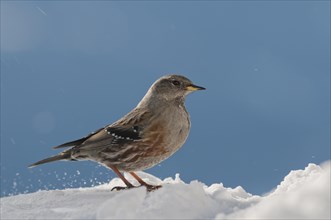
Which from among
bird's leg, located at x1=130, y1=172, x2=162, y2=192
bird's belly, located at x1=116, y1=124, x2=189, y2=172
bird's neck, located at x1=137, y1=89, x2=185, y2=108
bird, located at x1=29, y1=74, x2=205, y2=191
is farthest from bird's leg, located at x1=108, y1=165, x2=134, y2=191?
bird's neck, located at x1=137, y1=89, x2=185, y2=108

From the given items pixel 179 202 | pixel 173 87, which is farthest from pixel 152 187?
pixel 179 202

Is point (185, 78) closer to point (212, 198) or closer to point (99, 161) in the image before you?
point (99, 161)

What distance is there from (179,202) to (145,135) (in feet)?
8.33

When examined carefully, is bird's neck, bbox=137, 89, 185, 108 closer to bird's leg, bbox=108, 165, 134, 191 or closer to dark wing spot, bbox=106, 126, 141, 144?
dark wing spot, bbox=106, 126, 141, 144

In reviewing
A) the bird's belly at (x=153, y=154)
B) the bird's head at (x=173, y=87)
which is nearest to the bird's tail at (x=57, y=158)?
the bird's belly at (x=153, y=154)

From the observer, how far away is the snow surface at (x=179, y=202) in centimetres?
566

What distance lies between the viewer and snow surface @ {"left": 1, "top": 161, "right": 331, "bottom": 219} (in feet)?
18.6

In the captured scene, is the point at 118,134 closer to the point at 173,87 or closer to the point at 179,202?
the point at 173,87

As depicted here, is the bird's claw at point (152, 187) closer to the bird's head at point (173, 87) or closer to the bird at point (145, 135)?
the bird at point (145, 135)

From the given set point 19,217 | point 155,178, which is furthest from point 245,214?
point 155,178

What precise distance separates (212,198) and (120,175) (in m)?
2.27

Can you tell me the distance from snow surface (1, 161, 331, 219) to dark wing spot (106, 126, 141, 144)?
2.95ft

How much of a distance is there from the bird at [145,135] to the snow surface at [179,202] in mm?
600

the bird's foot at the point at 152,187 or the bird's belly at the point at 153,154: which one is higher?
the bird's belly at the point at 153,154
